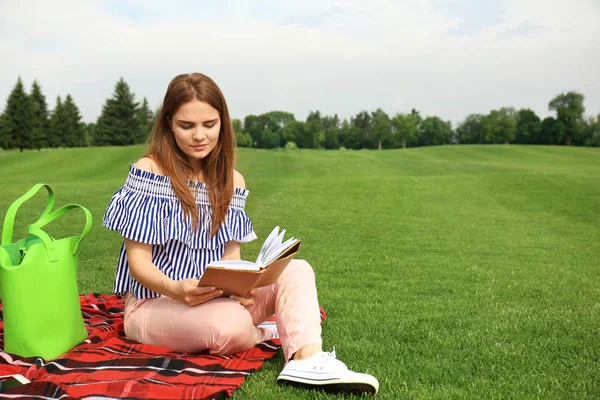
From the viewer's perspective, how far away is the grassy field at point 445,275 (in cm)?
284

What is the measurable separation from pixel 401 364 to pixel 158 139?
6.33 ft

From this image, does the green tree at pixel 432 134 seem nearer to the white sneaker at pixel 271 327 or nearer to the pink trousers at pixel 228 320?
the white sneaker at pixel 271 327

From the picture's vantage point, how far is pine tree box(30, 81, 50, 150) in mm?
47694

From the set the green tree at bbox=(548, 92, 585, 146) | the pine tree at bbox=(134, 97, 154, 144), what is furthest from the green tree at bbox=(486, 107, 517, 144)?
the pine tree at bbox=(134, 97, 154, 144)

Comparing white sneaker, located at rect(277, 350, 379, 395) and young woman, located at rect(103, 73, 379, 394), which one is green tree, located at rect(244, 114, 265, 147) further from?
white sneaker, located at rect(277, 350, 379, 395)

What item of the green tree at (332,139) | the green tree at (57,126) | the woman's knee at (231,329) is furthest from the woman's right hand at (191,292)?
the green tree at (332,139)

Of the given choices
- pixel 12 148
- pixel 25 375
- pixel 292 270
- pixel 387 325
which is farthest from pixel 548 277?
pixel 12 148

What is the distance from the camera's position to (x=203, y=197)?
324cm

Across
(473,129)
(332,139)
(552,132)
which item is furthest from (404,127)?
(552,132)

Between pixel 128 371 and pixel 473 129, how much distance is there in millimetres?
80764

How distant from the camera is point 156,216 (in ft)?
9.84

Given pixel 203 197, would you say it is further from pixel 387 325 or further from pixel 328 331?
pixel 387 325

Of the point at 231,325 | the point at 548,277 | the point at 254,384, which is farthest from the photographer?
the point at 548,277

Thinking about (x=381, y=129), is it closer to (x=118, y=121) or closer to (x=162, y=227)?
(x=118, y=121)
